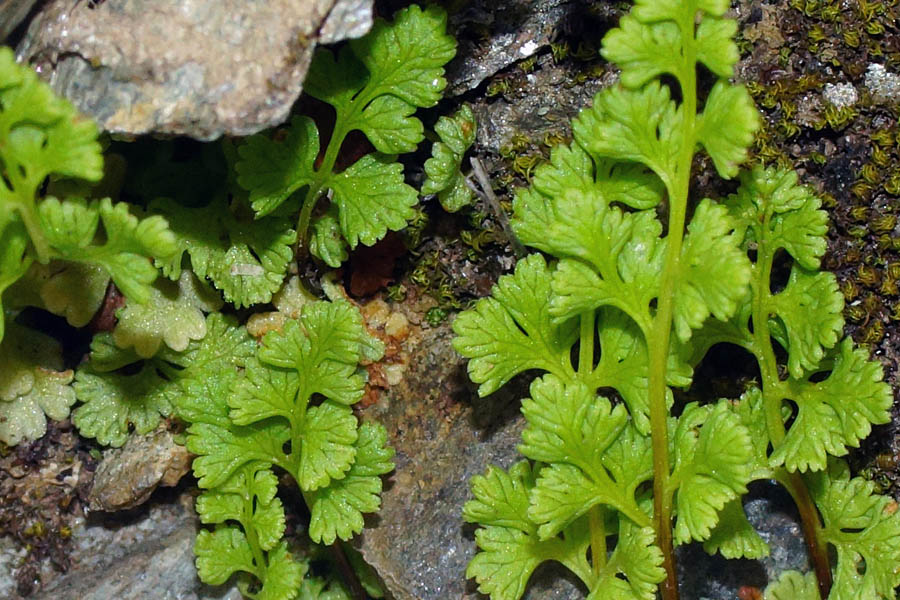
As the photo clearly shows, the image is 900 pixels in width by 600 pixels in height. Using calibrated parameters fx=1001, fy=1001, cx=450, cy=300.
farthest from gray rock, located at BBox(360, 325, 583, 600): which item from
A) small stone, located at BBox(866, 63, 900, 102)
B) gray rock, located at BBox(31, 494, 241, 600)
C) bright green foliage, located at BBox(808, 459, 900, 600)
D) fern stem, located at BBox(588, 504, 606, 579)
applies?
small stone, located at BBox(866, 63, 900, 102)

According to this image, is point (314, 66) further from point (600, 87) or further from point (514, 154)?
point (600, 87)

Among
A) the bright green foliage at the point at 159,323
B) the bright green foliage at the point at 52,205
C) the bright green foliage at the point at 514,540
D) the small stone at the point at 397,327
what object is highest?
the bright green foliage at the point at 52,205

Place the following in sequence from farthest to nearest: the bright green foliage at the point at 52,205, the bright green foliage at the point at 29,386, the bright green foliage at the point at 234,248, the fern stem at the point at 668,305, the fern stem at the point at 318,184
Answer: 1. the bright green foliage at the point at 29,386
2. the bright green foliage at the point at 234,248
3. the fern stem at the point at 318,184
4. the fern stem at the point at 668,305
5. the bright green foliage at the point at 52,205

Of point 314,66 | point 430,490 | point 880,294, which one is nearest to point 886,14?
point 880,294

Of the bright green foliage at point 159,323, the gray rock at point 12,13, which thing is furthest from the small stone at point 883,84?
the gray rock at point 12,13

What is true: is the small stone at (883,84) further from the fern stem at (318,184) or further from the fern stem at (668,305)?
the fern stem at (318,184)

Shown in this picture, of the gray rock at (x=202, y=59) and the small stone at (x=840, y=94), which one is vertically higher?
the gray rock at (x=202, y=59)

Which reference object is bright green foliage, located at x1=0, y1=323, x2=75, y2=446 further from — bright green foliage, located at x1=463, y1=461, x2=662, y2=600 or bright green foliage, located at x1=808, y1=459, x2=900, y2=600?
bright green foliage, located at x1=808, y1=459, x2=900, y2=600
